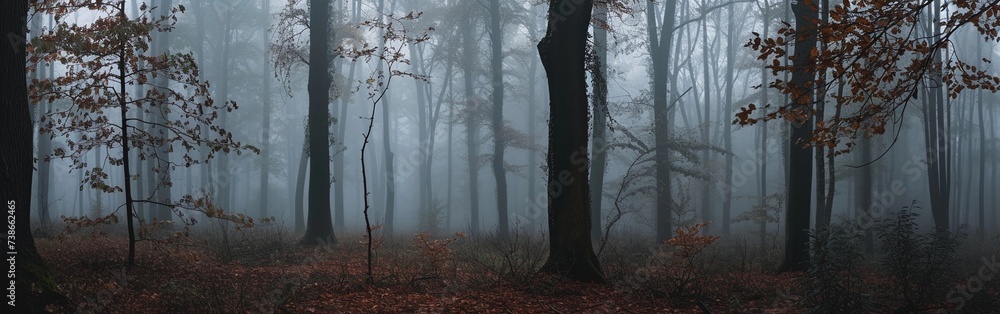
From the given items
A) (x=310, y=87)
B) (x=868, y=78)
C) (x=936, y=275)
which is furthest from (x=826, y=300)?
(x=310, y=87)

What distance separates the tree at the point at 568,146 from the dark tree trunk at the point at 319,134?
7.09m

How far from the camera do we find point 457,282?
7.25 metres

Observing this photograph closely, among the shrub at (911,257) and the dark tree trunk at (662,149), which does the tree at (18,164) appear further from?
the dark tree trunk at (662,149)

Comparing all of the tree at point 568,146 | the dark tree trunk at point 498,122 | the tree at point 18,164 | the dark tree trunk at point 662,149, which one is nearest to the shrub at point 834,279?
the tree at point 568,146

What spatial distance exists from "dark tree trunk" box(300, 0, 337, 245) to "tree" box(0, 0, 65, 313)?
737cm

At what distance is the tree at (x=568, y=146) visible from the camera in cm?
716

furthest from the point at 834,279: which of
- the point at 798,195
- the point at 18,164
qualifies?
the point at 18,164

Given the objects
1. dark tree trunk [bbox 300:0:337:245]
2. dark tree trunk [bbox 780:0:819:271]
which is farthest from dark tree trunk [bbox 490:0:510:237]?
dark tree trunk [bbox 780:0:819:271]

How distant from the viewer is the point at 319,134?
43.6 feet

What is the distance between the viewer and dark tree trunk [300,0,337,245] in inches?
505

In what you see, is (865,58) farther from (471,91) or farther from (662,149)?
(471,91)

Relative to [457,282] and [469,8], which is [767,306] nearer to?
[457,282]

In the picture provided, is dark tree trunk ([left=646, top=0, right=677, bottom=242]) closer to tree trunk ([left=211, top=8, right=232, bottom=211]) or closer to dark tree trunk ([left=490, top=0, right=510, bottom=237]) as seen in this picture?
dark tree trunk ([left=490, top=0, right=510, bottom=237])

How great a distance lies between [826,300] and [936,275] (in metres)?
1.61
